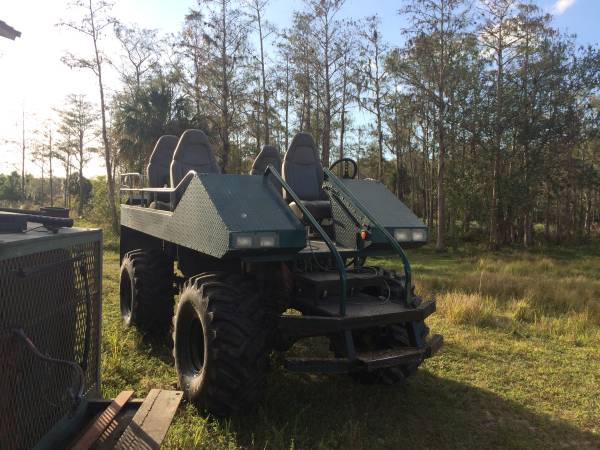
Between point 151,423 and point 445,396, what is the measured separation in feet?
8.56

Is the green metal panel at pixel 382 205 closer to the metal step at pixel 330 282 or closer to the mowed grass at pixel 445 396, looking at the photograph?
the metal step at pixel 330 282

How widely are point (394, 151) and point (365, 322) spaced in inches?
1173

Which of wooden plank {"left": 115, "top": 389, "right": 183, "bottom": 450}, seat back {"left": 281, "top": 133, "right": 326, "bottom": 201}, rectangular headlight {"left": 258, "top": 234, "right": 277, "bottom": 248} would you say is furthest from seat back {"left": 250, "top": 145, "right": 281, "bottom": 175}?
wooden plank {"left": 115, "top": 389, "right": 183, "bottom": 450}

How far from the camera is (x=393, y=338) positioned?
12.8 ft

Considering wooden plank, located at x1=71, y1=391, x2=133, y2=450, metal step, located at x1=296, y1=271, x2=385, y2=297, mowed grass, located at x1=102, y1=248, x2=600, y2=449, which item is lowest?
mowed grass, located at x1=102, y1=248, x2=600, y2=449

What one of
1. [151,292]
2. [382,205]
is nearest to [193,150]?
[151,292]

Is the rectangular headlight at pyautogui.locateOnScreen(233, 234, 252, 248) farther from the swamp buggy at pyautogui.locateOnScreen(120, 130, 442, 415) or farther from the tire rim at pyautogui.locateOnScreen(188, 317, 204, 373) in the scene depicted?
the tire rim at pyautogui.locateOnScreen(188, 317, 204, 373)

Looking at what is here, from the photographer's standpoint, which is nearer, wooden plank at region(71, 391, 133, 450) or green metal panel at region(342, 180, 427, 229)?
wooden plank at region(71, 391, 133, 450)

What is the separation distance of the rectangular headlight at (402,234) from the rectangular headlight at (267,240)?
1.28 metres

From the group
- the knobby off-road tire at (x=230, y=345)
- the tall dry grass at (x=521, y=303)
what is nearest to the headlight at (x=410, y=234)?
the knobby off-road tire at (x=230, y=345)

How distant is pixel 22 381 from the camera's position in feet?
7.43

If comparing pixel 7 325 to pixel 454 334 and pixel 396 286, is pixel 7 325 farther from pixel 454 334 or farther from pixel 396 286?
pixel 454 334

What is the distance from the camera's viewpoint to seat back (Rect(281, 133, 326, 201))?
5410 millimetres

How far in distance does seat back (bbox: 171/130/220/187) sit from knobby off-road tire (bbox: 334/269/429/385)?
3.22m
